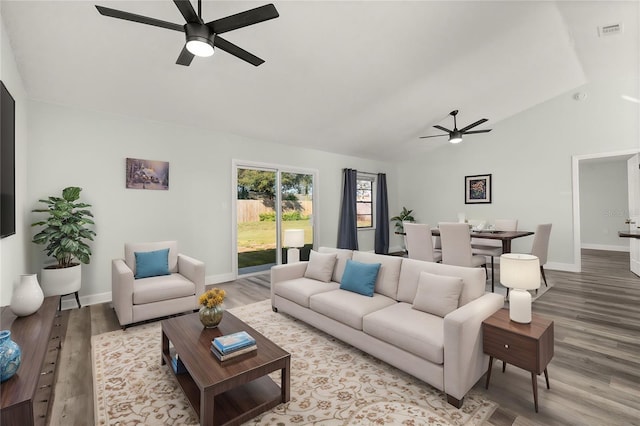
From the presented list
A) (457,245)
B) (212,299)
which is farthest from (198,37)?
Answer: (457,245)

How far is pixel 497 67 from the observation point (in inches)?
176

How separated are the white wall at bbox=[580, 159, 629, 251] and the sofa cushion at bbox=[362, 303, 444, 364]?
8.77m

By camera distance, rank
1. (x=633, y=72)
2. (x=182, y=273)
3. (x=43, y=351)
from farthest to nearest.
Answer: (x=633, y=72) < (x=182, y=273) < (x=43, y=351)

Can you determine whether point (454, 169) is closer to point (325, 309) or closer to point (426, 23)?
point (426, 23)

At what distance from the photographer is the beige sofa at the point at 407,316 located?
1944mm

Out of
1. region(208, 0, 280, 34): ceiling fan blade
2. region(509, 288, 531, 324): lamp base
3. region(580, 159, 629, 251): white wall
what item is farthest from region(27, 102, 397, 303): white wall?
region(580, 159, 629, 251): white wall

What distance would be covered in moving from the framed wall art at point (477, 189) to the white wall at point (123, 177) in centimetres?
469

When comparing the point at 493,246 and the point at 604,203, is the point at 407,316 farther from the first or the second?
the point at 604,203

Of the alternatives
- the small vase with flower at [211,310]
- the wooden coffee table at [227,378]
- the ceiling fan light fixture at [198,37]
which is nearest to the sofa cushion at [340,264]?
the wooden coffee table at [227,378]

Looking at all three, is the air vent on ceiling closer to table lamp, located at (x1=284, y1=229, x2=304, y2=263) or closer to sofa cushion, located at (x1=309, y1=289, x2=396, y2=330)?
sofa cushion, located at (x1=309, y1=289, x2=396, y2=330)

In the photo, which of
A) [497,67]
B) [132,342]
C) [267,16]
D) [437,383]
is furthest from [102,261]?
[497,67]

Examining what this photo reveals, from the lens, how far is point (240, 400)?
193 cm

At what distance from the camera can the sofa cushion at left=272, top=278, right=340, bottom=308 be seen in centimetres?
318

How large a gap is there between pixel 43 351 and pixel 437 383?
2405 mm
